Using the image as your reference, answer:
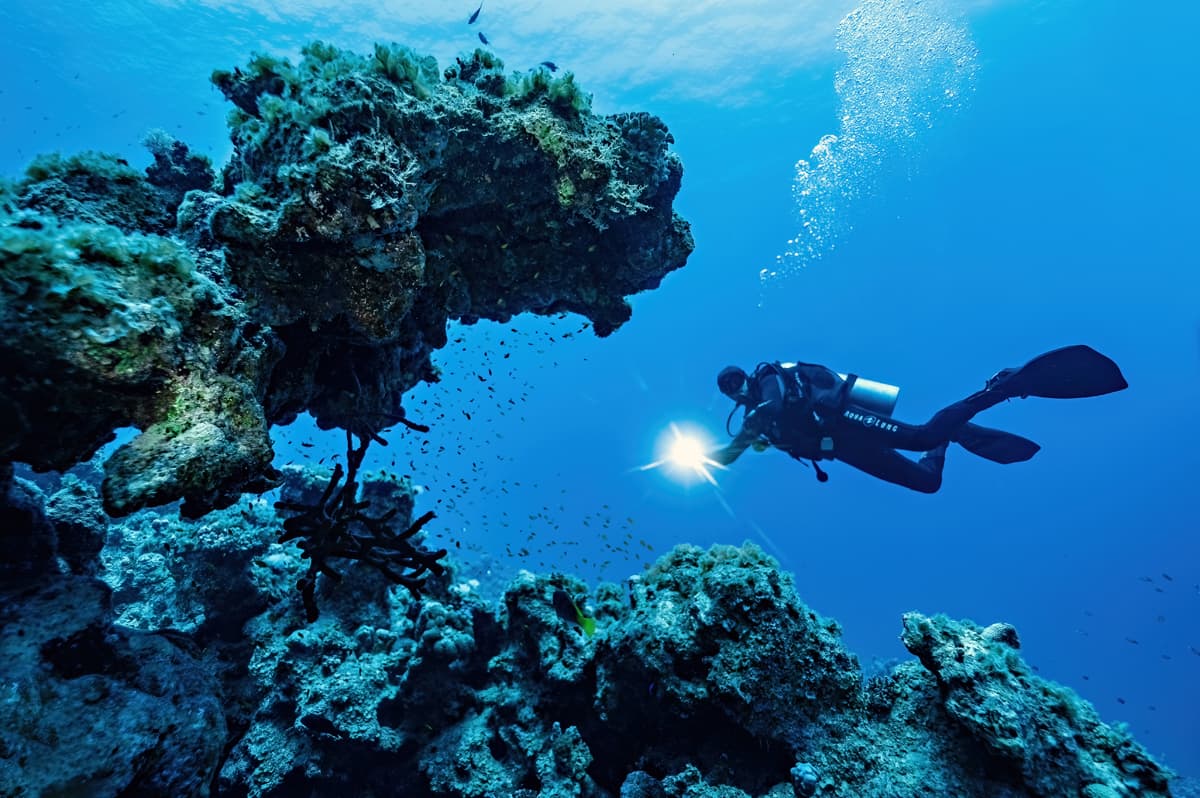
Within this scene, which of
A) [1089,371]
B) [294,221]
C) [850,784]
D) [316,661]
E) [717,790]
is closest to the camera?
[294,221]

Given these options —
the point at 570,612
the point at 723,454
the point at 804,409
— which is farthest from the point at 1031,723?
the point at 804,409

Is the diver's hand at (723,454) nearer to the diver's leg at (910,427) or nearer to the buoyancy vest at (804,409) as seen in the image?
the buoyancy vest at (804,409)

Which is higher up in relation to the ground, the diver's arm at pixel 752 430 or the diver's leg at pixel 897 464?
the diver's leg at pixel 897 464

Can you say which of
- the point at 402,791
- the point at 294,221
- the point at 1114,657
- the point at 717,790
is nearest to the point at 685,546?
the point at 717,790

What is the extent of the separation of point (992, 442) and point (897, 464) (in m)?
2.26

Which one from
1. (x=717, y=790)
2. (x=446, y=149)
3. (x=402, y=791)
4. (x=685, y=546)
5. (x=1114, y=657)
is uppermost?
(x=1114, y=657)

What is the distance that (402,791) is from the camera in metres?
5.77

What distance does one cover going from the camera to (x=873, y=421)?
456 inches

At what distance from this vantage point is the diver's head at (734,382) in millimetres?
11375

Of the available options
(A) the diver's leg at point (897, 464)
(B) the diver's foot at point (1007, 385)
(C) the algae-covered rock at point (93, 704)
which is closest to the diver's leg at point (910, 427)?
(B) the diver's foot at point (1007, 385)

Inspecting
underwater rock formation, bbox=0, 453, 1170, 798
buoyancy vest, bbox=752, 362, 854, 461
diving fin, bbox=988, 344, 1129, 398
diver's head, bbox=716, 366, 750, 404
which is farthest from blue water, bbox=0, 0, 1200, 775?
diving fin, bbox=988, 344, 1129, 398

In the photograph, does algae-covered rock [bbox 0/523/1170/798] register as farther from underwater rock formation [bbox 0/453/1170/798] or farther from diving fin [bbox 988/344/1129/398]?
diving fin [bbox 988/344/1129/398]

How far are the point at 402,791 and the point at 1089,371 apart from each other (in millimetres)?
13796

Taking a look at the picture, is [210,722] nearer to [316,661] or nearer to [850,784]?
[316,661]
